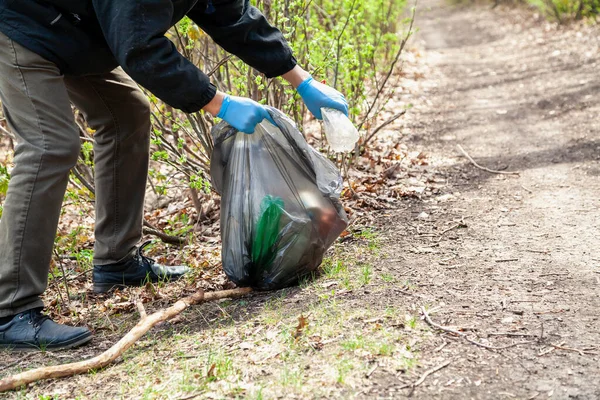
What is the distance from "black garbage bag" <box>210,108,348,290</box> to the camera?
262cm

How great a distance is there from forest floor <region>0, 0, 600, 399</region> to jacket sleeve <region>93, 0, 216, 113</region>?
34.6 inches

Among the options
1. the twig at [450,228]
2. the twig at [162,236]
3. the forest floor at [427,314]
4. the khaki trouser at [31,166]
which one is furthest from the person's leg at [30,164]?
the twig at [450,228]

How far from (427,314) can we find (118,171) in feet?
4.94

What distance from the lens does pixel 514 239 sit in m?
3.03

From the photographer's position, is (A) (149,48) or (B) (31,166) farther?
(B) (31,166)

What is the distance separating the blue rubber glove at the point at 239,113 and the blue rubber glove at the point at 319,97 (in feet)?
1.18

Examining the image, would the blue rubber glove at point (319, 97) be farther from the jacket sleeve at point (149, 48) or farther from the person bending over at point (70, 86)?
the jacket sleeve at point (149, 48)

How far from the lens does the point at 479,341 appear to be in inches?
81.3

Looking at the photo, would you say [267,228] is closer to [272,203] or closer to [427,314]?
[272,203]

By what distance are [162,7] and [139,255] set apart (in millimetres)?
1330

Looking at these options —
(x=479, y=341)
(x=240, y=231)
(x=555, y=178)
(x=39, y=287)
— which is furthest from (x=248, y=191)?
(x=555, y=178)

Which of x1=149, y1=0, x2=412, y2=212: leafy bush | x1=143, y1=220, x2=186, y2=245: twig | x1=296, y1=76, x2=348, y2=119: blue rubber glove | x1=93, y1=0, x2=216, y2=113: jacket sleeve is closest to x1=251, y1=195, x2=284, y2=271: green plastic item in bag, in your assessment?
x1=296, y1=76, x2=348, y2=119: blue rubber glove

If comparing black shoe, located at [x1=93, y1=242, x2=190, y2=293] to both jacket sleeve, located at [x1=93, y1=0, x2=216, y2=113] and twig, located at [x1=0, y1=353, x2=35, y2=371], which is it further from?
jacket sleeve, located at [x1=93, y1=0, x2=216, y2=113]

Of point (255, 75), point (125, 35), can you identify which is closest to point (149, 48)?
point (125, 35)
